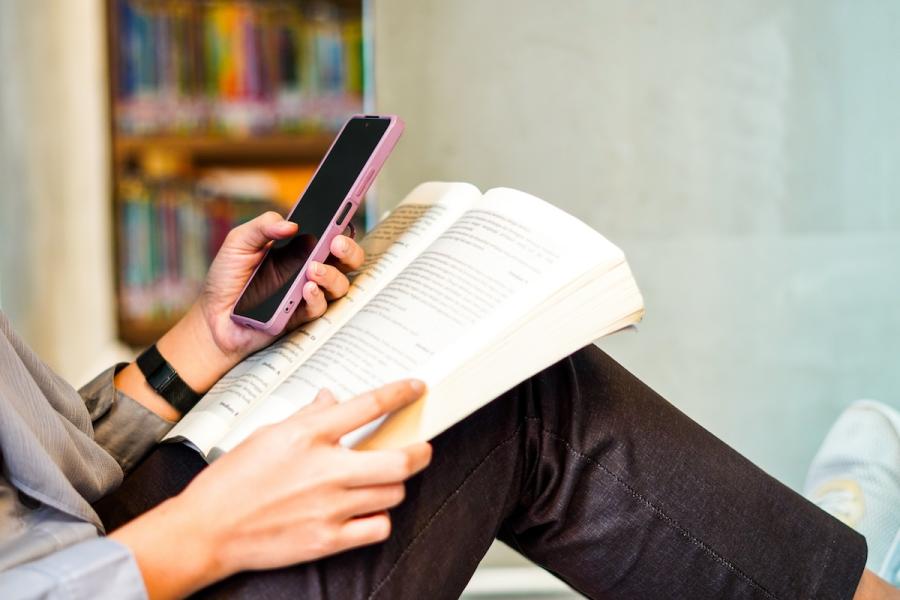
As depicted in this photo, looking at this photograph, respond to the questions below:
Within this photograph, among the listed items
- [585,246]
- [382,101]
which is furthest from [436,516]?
[382,101]

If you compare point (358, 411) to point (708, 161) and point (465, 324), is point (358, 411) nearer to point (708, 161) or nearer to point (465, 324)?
point (465, 324)

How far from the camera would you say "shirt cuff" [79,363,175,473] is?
27.6 inches

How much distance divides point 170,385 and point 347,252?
0.18 meters

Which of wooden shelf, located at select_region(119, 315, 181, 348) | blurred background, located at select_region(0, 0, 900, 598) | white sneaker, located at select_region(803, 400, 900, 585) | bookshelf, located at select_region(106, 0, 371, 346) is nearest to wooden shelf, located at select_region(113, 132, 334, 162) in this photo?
bookshelf, located at select_region(106, 0, 371, 346)

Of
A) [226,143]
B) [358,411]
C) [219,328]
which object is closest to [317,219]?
[219,328]

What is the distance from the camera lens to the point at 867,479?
0.89 m

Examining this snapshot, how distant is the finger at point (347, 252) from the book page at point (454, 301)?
6 cm

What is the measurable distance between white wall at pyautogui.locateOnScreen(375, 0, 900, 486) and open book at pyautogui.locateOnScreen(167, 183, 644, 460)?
1.66 feet

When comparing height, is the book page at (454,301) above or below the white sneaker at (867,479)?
above

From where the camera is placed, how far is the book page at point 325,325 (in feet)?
2.08

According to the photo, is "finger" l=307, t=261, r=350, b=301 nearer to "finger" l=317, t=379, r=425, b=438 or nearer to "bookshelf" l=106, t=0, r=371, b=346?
"finger" l=317, t=379, r=425, b=438

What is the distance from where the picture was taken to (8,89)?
5.02ft

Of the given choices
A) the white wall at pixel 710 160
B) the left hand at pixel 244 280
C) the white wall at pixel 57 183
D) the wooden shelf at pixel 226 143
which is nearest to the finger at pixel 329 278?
the left hand at pixel 244 280

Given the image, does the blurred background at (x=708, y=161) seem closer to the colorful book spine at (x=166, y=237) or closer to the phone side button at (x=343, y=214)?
the phone side button at (x=343, y=214)
